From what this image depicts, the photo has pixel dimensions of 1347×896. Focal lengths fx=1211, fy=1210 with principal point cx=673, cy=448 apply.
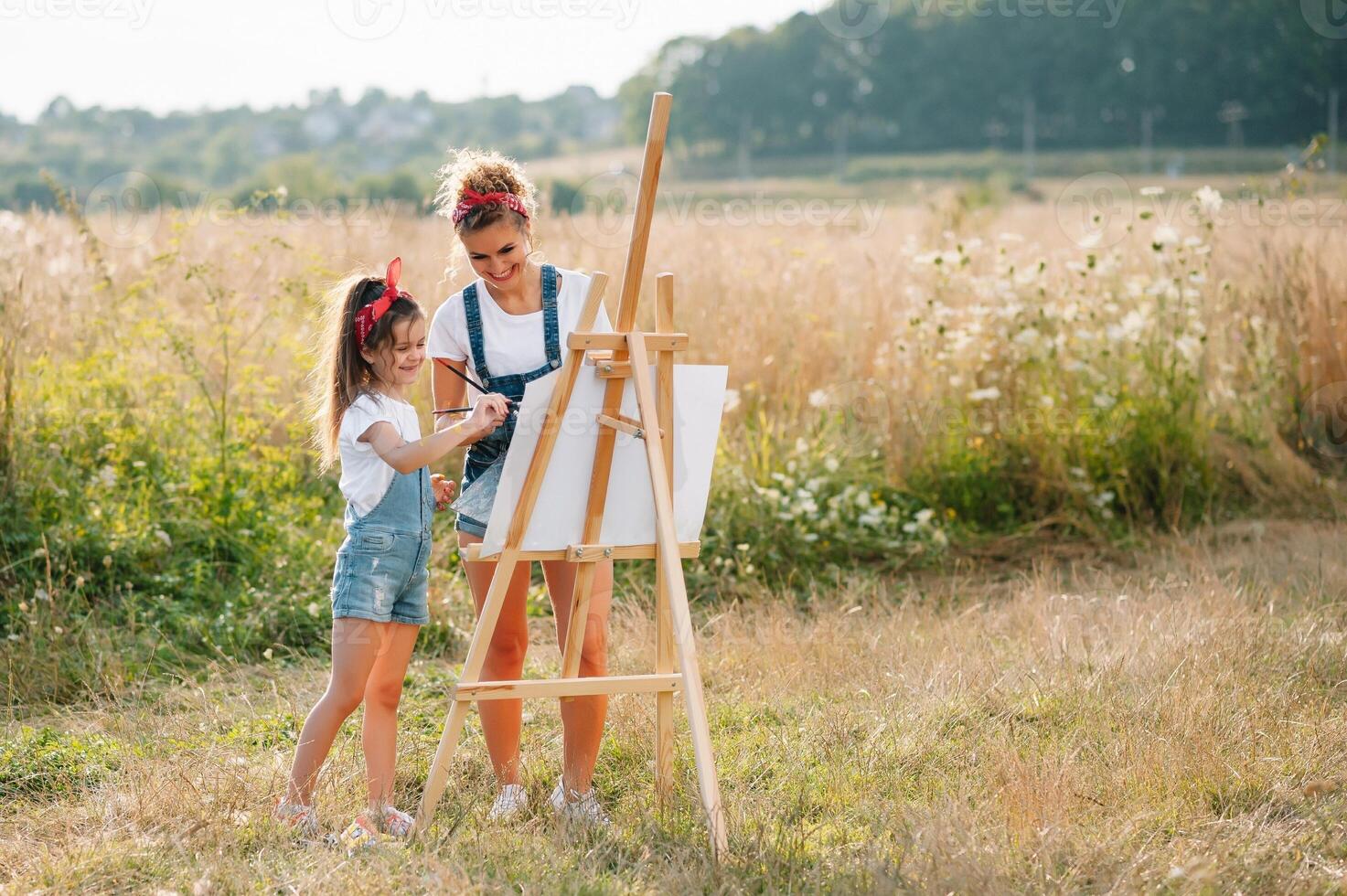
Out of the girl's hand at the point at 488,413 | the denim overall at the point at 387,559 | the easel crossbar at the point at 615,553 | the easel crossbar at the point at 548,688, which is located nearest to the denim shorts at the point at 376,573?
the denim overall at the point at 387,559

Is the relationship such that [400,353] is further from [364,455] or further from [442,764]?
[442,764]

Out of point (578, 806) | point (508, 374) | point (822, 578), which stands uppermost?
A: point (508, 374)

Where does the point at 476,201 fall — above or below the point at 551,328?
above

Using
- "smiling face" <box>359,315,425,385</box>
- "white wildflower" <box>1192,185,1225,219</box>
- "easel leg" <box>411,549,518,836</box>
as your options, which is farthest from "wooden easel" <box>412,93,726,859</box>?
"white wildflower" <box>1192,185,1225,219</box>

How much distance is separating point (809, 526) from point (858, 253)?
4172 millimetres

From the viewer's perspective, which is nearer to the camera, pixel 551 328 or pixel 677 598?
pixel 677 598

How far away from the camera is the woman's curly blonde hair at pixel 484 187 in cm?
279

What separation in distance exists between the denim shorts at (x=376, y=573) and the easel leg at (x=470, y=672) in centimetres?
21

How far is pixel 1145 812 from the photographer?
9.41 ft

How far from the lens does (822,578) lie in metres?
5.38

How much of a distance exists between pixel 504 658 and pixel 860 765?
1.02m

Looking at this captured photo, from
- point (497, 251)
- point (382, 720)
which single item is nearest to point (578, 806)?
point (382, 720)

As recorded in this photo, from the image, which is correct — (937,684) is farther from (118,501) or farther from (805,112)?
(805,112)

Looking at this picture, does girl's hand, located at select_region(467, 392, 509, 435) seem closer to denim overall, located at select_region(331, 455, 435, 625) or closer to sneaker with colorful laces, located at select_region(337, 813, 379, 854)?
denim overall, located at select_region(331, 455, 435, 625)
